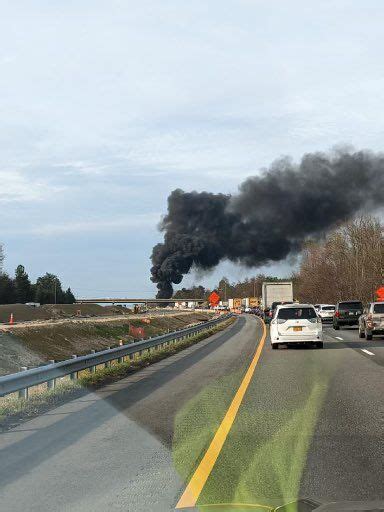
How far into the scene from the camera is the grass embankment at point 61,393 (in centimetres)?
1045

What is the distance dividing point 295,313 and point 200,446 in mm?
17080

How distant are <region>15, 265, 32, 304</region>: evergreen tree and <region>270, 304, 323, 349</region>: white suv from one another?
12963 centimetres

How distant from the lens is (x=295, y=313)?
957 inches

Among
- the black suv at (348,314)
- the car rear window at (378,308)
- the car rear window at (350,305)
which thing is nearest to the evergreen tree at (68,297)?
the car rear window at (350,305)

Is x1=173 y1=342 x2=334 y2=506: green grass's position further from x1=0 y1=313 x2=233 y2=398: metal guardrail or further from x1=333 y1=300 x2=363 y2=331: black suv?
x1=333 y1=300 x2=363 y2=331: black suv

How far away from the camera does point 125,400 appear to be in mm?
11617

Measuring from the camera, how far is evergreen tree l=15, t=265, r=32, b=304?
150m

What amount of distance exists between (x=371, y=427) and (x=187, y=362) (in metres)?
10.9

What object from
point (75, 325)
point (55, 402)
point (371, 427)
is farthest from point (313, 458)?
point (75, 325)

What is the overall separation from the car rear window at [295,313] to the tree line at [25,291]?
122484 millimetres

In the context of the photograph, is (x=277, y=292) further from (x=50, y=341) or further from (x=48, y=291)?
(x=48, y=291)

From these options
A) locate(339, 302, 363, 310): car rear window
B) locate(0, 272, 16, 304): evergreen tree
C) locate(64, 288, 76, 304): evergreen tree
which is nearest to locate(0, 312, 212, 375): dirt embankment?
locate(339, 302, 363, 310): car rear window

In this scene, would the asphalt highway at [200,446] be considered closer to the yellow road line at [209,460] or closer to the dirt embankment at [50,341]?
the yellow road line at [209,460]

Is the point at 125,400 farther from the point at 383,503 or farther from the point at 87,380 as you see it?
the point at 383,503
